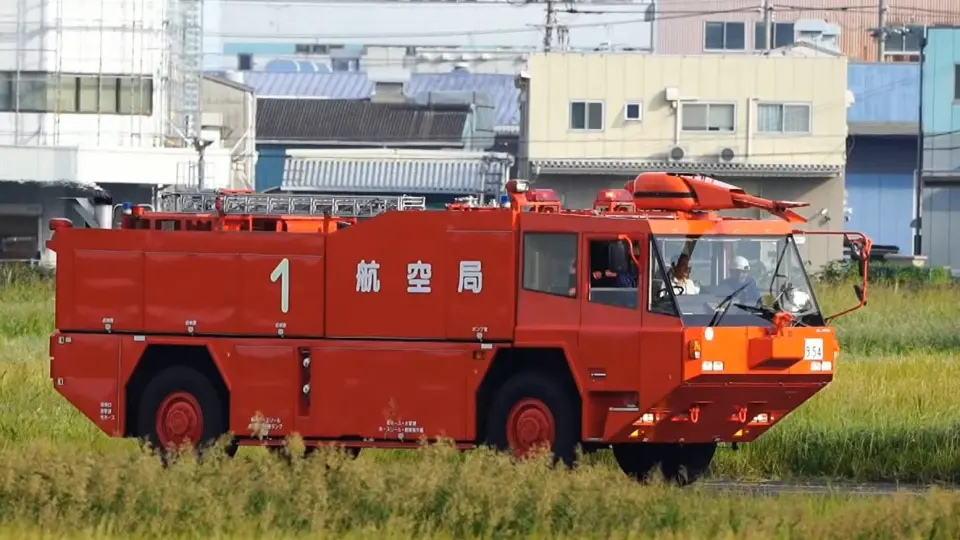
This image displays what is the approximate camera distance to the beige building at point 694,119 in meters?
59.0

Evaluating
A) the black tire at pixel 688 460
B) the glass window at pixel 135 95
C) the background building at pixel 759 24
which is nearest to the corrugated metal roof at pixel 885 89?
the background building at pixel 759 24

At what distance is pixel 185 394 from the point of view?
17.6m

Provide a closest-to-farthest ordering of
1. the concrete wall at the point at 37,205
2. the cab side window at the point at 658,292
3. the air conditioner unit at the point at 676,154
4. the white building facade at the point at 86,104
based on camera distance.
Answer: the cab side window at the point at 658,292 → the white building facade at the point at 86,104 → the concrete wall at the point at 37,205 → the air conditioner unit at the point at 676,154

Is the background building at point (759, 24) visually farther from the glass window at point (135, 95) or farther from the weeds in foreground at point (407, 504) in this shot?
the weeds in foreground at point (407, 504)

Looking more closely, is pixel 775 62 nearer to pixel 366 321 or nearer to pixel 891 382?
pixel 891 382

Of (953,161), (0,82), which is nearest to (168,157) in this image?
(0,82)

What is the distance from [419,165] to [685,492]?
49.5 metres

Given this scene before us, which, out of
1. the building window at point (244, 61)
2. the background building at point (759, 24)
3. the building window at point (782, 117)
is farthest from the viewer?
the building window at point (244, 61)

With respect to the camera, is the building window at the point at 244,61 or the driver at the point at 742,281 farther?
the building window at the point at 244,61

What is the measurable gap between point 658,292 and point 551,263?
103 cm

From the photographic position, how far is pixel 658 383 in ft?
51.9

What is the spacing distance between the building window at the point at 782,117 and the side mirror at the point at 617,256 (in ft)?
144

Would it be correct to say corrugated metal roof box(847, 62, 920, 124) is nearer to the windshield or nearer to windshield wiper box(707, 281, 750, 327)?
the windshield

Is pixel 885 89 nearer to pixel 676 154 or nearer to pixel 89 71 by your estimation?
pixel 676 154
